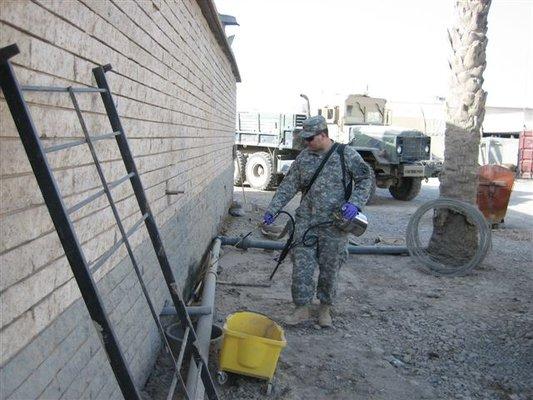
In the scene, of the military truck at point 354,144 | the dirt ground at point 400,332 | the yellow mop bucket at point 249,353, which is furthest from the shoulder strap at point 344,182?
the military truck at point 354,144

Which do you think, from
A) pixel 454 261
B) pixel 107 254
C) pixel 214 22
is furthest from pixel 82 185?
pixel 454 261

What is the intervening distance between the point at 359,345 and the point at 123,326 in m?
2.34

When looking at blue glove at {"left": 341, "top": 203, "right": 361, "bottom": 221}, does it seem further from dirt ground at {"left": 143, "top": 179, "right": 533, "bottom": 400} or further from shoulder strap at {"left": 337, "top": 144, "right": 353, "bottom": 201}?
dirt ground at {"left": 143, "top": 179, "right": 533, "bottom": 400}

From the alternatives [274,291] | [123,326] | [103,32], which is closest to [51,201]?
[103,32]

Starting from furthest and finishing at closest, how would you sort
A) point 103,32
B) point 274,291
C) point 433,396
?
point 274,291
point 433,396
point 103,32

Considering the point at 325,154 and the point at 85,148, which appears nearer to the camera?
the point at 85,148

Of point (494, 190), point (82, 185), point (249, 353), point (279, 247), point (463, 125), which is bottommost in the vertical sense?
point (279, 247)

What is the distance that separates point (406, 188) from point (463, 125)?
8.01 meters

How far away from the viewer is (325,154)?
4.81 m

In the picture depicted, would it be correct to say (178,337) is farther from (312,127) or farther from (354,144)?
(354,144)

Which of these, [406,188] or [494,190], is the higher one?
[494,190]

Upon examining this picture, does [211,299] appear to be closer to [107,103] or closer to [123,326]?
[123,326]

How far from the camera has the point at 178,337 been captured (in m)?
3.67

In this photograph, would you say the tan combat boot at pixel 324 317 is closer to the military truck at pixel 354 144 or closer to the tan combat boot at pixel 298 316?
the tan combat boot at pixel 298 316
